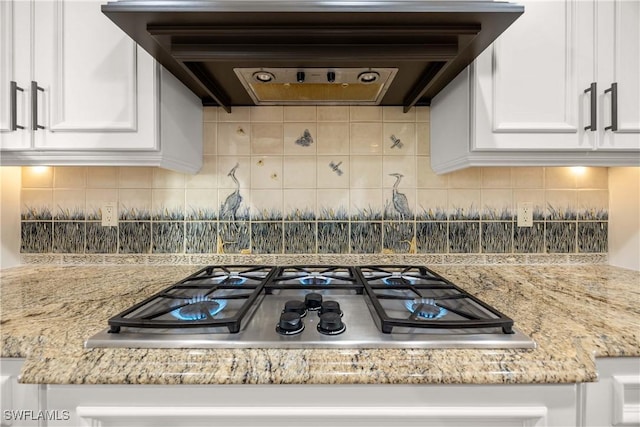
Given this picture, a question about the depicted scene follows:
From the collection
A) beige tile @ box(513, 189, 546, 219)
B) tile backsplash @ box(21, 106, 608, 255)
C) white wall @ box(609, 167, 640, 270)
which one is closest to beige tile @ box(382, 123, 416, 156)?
tile backsplash @ box(21, 106, 608, 255)

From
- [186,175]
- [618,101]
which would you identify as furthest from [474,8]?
[186,175]

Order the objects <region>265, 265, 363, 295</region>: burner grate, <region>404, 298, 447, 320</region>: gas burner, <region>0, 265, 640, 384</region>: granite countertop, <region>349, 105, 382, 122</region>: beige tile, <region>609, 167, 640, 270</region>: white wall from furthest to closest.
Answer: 1. <region>349, 105, 382, 122</region>: beige tile
2. <region>609, 167, 640, 270</region>: white wall
3. <region>265, 265, 363, 295</region>: burner grate
4. <region>404, 298, 447, 320</region>: gas burner
5. <region>0, 265, 640, 384</region>: granite countertop

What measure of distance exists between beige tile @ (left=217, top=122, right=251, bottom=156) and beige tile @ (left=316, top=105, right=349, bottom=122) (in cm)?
30

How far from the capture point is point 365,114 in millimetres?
1328

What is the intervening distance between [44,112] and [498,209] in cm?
167

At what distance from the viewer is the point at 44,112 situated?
102cm

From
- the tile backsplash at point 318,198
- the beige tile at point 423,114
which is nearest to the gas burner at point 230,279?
the tile backsplash at point 318,198

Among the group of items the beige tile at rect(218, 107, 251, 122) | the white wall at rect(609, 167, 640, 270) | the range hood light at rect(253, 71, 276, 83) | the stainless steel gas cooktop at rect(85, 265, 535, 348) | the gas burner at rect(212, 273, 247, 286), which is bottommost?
the stainless steel gas cooktop at rect(85, 265, 535, 348)

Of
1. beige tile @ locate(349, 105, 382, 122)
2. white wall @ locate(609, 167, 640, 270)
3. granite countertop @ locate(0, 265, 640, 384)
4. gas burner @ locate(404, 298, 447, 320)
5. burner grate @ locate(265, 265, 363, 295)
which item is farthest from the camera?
beige tile @ locate(349, 105, 382, 122)

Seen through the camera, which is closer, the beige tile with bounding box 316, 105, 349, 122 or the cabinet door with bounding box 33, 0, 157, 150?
the cabinet door with bounding box 33, 0, 157, 150

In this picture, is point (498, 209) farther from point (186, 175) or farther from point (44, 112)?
point (44, 112)

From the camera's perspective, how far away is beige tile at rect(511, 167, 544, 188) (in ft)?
4.33

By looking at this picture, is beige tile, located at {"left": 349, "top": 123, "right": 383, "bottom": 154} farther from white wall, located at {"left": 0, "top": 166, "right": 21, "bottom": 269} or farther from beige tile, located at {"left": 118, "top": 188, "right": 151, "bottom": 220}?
white wall, located at {"left": 0, "top": 166, "right": 21, "bottom": 269}

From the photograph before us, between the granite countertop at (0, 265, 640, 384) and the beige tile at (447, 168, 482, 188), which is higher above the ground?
the beige tile at (447, 168, 482, 188)
